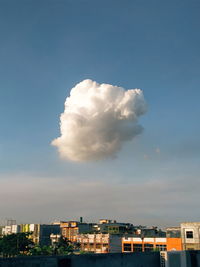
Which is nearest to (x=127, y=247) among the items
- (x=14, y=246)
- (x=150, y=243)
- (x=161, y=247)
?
(x=150, y=243)

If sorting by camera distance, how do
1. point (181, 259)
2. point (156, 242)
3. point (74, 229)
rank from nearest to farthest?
point (181, 259) → point (156, 242) → point (74, 229)

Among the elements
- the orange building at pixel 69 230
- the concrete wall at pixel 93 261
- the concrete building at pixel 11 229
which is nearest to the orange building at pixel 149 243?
the orange building at pixel 69 230

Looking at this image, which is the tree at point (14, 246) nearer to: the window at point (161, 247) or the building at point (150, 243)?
the building at point (150, 243)

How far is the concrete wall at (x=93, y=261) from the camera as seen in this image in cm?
692

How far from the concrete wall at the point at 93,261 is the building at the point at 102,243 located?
243ft

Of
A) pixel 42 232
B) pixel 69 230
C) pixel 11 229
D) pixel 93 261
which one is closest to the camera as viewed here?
pixel 93 261

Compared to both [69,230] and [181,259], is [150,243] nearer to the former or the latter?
[69,230]

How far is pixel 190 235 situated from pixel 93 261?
4964cm

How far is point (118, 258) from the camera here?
8.71 m

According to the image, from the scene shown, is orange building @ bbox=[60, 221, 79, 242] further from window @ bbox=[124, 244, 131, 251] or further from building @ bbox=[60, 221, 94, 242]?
window @ bbox=[124, 244, 131, 251]

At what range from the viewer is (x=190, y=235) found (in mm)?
51969

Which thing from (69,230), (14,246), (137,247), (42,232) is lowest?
(137,247)

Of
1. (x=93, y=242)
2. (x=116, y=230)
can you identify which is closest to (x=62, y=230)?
(x=116, y=230)

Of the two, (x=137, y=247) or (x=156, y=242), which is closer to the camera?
(x=156, y=242)
